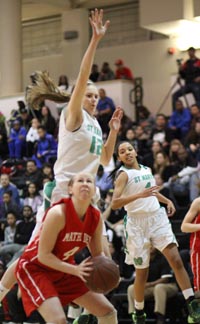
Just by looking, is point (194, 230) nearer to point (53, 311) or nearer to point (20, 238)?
point (53, 311)

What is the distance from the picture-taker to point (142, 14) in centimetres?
1952

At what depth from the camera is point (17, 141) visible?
61.4 feet

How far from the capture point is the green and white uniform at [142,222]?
843 centimetres

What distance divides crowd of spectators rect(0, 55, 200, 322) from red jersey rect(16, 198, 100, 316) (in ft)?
20.0

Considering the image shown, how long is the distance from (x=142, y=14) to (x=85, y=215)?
1395 centimetres

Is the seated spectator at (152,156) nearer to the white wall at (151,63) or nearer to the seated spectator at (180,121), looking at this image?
the seated spectator at (180,121)

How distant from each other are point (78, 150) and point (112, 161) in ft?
29.5

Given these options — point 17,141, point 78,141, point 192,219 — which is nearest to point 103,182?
point 17,141

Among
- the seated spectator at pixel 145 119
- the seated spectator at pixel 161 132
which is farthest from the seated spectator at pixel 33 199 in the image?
the seated spectator at pixel 145 119

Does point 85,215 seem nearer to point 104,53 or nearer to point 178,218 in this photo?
point 178,218

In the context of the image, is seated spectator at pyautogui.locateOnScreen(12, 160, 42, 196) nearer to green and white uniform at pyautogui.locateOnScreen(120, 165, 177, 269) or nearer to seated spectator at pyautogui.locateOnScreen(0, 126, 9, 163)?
seated spectator at pyautogui.locateOnScreen(0, 126, 9, 163)

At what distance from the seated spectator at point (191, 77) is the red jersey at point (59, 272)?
1141 centimetres

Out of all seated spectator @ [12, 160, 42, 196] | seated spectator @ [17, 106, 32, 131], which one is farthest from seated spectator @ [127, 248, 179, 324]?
seated spectator @ [17, 106, 32, 131]

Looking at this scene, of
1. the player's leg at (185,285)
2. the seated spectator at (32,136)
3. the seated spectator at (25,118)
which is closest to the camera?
the player's leg at (185,285)
